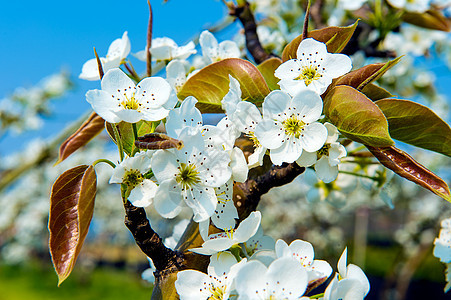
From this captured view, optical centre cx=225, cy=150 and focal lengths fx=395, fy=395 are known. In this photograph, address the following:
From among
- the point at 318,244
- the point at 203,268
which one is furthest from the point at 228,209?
the point at 318,244

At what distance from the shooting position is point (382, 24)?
1.10m

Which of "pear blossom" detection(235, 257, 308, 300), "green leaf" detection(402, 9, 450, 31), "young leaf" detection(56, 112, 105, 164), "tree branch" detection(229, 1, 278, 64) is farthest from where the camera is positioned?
"green leaf" detection(402, 9, 450, 31)

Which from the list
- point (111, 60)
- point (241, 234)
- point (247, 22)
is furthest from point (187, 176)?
point (247, 22)

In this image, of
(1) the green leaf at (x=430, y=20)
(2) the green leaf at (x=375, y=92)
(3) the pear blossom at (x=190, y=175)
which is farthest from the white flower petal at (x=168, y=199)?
(1) the green leaf at (x=430, y=20)

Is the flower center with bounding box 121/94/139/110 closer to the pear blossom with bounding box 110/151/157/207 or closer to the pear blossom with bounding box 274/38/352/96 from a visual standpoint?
the pear blossom with bounding box 110/151/157/207

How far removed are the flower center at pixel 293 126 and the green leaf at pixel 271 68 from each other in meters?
0.11

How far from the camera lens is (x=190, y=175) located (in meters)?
0.53

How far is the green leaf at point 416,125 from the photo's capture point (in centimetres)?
55

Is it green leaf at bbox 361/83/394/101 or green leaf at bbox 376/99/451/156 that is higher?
green leaf at bbox 361/83/394/101

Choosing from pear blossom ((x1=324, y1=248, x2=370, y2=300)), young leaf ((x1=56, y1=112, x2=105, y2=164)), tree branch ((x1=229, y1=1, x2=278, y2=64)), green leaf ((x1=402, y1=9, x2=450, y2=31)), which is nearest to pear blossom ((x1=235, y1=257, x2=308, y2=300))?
pear blossom ((x1=324, y1=248, x2=370, y2=300))

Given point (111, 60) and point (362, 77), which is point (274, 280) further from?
point (111, 60)

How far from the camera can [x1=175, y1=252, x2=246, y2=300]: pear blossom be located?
0.51 m

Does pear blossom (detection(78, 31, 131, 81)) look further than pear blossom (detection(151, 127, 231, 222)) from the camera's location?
Yes

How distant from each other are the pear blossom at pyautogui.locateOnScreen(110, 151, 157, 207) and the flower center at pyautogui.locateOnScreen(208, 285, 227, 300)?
142 millimetres
